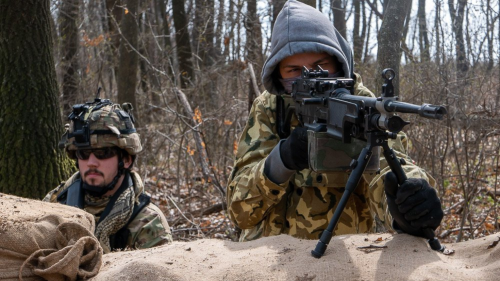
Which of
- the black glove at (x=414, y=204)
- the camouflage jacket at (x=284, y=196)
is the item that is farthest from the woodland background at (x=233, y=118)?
the black glove at (x=414, y=204)

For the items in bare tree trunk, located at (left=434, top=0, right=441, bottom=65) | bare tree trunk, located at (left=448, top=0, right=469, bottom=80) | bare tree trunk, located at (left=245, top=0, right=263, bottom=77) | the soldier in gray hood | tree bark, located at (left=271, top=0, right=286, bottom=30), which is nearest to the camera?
the soldier in gray hood

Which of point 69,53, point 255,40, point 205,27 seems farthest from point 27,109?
point 69,53

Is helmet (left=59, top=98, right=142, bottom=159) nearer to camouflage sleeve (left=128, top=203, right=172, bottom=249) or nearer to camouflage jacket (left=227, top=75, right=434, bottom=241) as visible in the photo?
camouflage sleeve (left=128, top=203, right=172, bottom=249)

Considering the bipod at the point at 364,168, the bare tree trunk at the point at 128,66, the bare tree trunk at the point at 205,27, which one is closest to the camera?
the bipod at the point at 364,168

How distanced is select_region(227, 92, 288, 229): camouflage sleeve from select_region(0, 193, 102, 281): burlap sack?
2.98ft

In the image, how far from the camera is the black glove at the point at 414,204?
77.7 inches

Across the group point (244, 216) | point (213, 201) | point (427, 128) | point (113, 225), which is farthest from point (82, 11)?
point (244, 216)

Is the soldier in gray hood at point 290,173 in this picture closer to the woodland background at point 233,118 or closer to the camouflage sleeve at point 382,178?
the camouflage sleeve at point 382,178

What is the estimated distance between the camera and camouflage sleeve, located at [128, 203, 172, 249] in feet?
12.2

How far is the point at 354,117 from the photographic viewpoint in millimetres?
1979

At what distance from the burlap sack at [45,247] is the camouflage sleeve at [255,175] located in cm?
91

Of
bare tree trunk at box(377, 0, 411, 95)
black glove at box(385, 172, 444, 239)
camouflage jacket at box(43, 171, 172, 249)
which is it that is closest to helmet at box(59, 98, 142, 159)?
camouflage jacket at box(43, 171, 172, 249)

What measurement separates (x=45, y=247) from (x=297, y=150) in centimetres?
106

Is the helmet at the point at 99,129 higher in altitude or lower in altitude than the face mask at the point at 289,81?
lower
